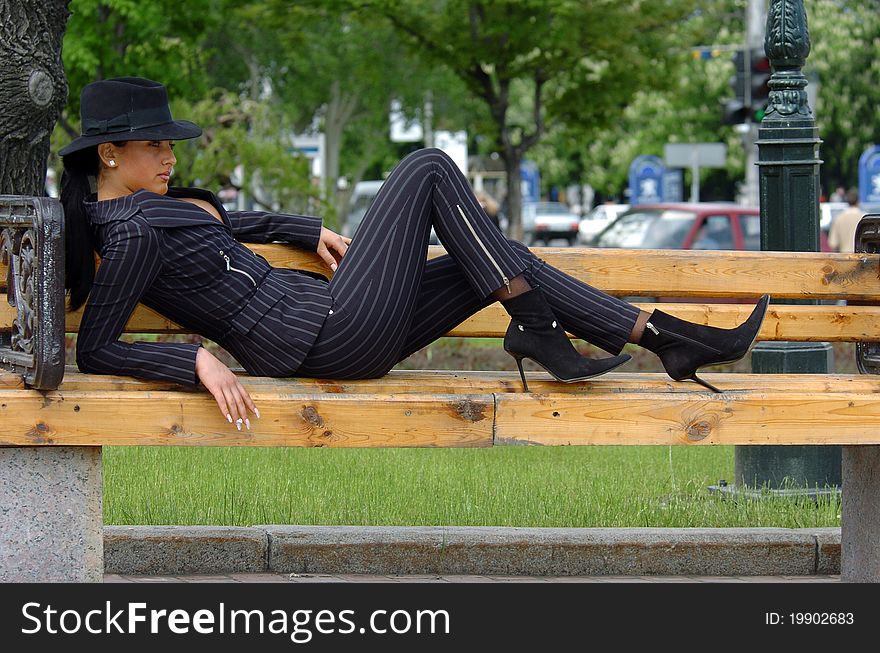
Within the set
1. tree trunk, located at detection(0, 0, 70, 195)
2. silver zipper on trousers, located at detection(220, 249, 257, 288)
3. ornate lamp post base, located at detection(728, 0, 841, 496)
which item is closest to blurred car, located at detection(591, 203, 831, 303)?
ornate lamp post base, located at detection(728, 0, 841, 496)

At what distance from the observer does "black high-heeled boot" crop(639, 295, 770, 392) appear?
4.42 meters

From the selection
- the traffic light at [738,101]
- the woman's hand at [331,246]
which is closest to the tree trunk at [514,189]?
the traffic light at [738,101]

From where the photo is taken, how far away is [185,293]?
4.38m

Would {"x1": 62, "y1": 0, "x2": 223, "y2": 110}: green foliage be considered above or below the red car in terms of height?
above

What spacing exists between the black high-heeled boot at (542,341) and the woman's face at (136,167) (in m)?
1.09

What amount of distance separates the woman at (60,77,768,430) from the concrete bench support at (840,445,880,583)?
698 millimetres

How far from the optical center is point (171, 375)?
4.07m

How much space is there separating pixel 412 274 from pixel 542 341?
0.43 meters

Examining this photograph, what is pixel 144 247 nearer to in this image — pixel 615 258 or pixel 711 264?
pixel 615 258

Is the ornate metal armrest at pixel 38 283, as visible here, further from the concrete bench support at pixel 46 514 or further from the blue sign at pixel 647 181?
the blue sign at pixel 647 181

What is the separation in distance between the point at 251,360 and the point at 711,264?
5.28 feet

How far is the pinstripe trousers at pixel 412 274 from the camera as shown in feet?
14.2

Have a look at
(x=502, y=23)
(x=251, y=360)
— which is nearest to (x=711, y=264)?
(x=251, y=360)

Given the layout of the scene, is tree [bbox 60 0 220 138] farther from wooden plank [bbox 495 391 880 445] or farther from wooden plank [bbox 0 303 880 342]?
wooden plank [bbox 495 391 880 445]
